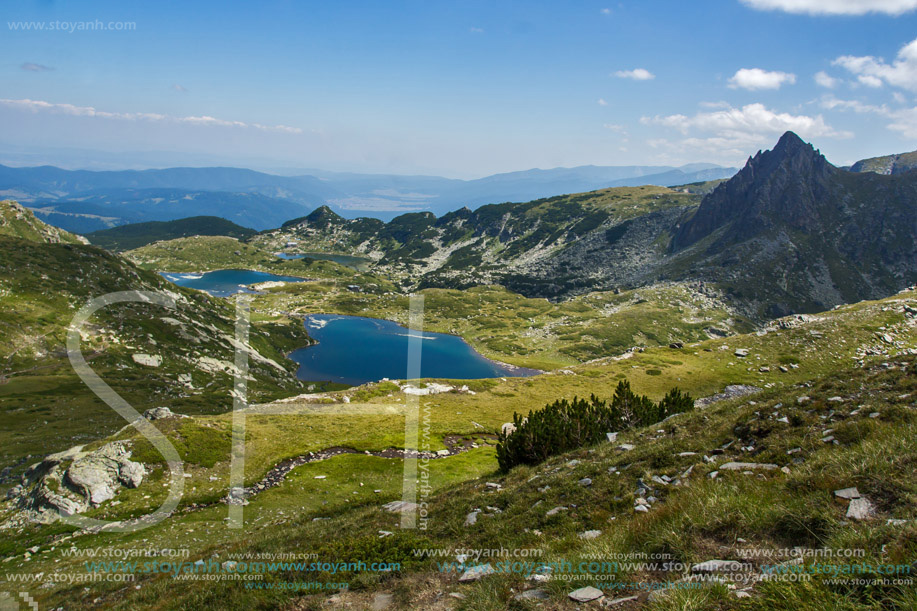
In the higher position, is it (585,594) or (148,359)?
(585,594)

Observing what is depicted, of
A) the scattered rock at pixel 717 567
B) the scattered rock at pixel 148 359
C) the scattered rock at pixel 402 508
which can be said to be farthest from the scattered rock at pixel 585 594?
the scattered rock at pixel 148 359

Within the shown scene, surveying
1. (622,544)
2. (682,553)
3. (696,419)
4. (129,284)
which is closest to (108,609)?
(622,544)

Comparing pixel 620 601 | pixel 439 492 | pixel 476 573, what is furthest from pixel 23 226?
pixel 620 601

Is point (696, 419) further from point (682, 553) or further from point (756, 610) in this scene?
point (756, 610)

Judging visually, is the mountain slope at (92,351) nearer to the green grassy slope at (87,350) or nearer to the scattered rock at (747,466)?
the green grassy slope at (87,350)
